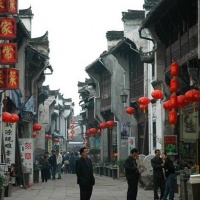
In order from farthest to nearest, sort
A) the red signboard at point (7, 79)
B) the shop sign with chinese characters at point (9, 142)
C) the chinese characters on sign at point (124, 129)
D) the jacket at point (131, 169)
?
1. the chinese characters on sign at point (124, 129)
2. the shop sign with chinese characters at point (9, 142)
3. the red signboard at point (7, 79)
4. the jacket at point (131, 169)

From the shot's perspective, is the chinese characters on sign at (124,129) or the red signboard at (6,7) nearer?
the red signboard at (6,7)

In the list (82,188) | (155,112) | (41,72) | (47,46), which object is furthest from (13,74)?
(47,46)

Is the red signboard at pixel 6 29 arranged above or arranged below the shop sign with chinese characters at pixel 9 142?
above

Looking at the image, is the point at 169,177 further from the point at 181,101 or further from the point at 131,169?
the point at 131,169

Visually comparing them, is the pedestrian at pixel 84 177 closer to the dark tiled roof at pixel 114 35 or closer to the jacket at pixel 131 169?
the jacket at pixel 131 169

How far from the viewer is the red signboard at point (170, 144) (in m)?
22.6

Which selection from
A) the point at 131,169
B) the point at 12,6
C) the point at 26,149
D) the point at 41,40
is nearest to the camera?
the point at 131,169

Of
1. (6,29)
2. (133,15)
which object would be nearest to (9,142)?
(6,29)

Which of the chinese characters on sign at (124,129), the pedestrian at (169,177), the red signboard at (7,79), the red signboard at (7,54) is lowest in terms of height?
the pedestrian at (169,177)

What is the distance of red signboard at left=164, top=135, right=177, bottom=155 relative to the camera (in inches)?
891

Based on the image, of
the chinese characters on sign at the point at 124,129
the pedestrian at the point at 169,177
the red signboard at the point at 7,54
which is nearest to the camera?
the pedestrian at the point at 169,177

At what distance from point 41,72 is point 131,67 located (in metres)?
5.59

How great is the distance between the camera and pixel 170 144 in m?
22.7

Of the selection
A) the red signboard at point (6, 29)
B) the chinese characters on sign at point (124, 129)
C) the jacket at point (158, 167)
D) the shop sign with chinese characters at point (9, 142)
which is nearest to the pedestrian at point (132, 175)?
the jacket at point (158, 167)
